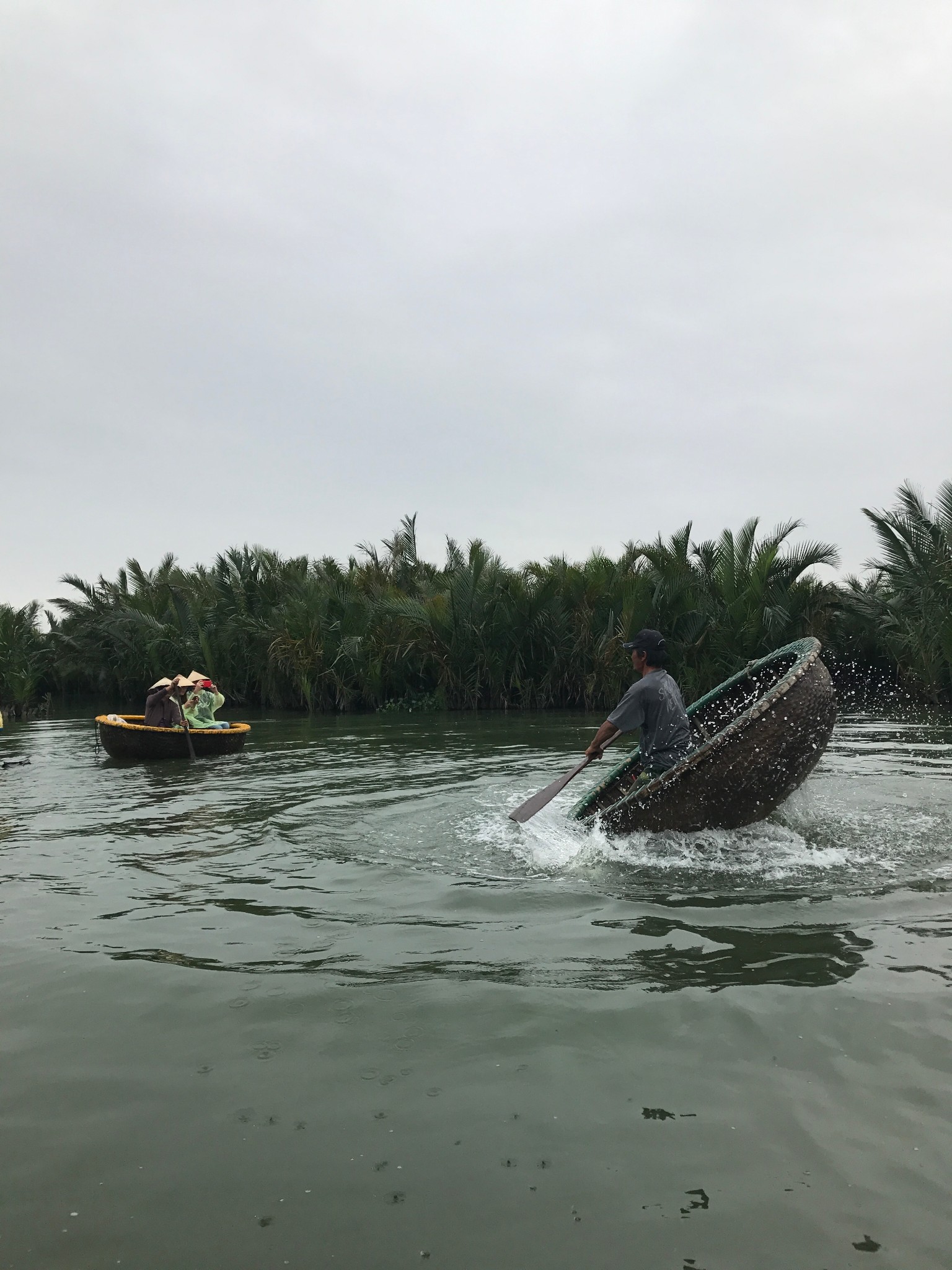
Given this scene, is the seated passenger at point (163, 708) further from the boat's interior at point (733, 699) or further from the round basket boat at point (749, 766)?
the round basket boat at point (749, 766)

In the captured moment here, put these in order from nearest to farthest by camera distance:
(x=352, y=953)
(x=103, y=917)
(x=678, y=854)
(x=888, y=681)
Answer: (x=352, y=953) → (x=103, y=917) → (x=678, y=854) → (x=888, y=681)

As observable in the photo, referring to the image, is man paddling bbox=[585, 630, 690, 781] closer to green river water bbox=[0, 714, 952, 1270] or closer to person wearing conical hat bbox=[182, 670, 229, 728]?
green river water bbox=[0, 714, 952, 1270]

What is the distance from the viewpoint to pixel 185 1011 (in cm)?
392

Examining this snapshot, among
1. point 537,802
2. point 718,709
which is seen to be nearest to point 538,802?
point 537,802

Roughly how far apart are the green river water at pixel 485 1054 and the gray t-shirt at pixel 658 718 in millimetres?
727

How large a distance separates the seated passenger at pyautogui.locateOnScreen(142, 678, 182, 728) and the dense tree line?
26.5 feet

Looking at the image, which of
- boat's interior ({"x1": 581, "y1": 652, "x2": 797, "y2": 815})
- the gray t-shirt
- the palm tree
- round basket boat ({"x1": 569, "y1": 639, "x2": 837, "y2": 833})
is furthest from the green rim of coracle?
the palm tree

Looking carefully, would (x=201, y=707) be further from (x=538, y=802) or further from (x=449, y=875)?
(x=449, y=875)

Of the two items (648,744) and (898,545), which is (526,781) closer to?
(648,744)

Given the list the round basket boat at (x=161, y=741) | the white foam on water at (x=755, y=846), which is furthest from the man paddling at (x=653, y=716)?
the round basket boat at (x=161, y=741)

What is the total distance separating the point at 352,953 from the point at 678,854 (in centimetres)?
272

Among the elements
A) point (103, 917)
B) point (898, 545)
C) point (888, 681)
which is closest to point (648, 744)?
point (103, 917)

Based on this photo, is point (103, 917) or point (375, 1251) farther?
point (103, 917)

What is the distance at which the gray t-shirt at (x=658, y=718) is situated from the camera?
22.8 feet
